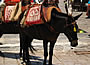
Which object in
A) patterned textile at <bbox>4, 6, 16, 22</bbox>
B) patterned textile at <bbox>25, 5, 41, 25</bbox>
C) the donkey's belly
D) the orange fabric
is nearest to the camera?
the orange fabric

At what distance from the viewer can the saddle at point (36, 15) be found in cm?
664

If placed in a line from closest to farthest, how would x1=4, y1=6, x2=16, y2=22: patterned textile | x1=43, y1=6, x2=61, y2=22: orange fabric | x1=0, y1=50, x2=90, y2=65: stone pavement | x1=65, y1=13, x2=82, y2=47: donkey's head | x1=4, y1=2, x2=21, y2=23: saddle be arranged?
1. x1=65, y1=13, x2=82, y2=47: donkey's head
2. x1=43, y1=6, x2=61, y2=22: orange fabric
3. x1=4, y1=2, x2=21, y2=23: saddle
4. x1=4, y1=6, x2=16, y2=22: patterned textile
5. x1=0, y1=50, x2=90, y2=65: stone pavement

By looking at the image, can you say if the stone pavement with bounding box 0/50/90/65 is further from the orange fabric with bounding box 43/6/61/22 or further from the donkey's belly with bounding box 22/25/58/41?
the orange fabric with bounding box 43/6/61/22

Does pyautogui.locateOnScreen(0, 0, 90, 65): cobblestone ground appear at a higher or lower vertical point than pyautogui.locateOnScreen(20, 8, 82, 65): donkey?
lower

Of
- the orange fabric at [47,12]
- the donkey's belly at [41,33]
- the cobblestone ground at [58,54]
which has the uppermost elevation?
the orange fabric at [47,12]

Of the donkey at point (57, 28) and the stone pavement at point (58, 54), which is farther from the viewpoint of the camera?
the stone pavement at point (58, 54)

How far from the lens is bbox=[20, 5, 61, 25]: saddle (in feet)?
21.8

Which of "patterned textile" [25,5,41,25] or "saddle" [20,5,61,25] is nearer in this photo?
"saddle" [20,5,61,25]

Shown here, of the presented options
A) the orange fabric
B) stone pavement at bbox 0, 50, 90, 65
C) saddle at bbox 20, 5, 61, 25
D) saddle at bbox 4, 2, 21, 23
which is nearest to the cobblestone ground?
stone pavement at bbox 0, 50, 90, 65

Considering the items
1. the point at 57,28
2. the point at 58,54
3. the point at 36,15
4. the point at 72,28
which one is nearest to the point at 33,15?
the point at 36,15

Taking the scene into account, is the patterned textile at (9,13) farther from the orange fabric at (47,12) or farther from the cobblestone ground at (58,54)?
the orange fabric at (47,12)

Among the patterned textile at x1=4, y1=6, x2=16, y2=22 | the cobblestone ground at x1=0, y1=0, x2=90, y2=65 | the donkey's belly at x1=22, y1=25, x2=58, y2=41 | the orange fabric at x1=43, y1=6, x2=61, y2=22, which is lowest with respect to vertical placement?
the cobblestone ground at x1=0, y1=0, x2=90, y2=65

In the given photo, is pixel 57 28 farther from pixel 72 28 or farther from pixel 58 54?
pixel 58 54

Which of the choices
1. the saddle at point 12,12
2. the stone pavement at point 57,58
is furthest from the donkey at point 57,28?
the stone pavement at point 57,58
